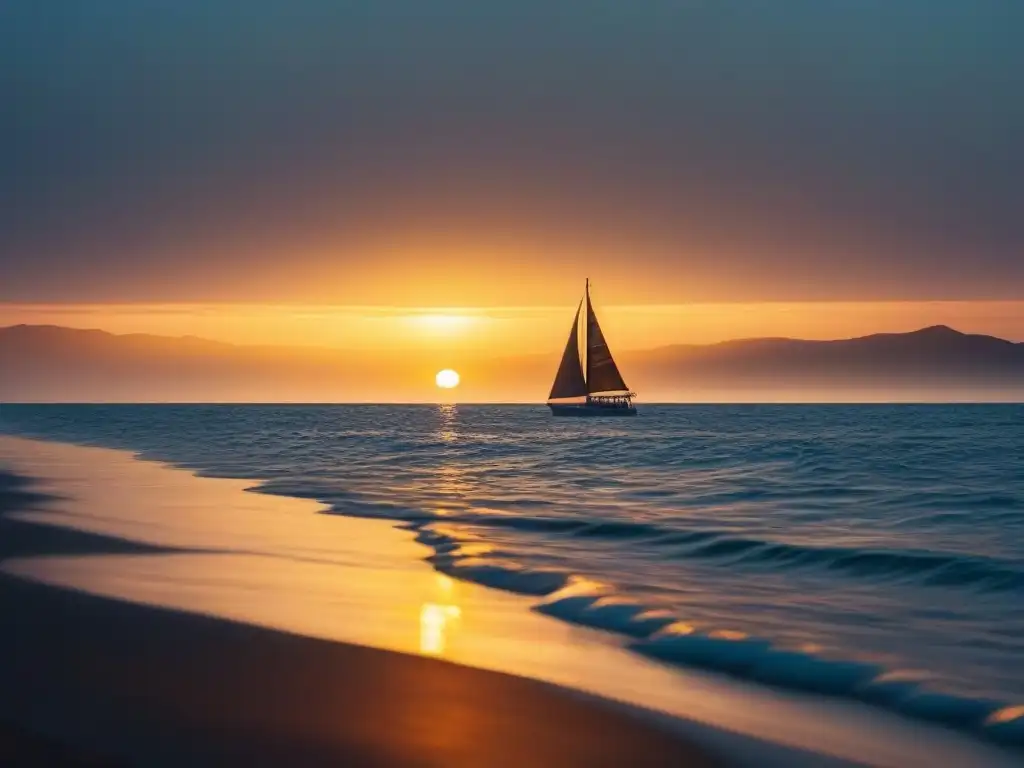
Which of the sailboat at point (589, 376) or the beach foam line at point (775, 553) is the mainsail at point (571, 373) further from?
the beach foam line at point (775, 553)

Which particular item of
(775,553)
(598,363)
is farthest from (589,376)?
(775,553)

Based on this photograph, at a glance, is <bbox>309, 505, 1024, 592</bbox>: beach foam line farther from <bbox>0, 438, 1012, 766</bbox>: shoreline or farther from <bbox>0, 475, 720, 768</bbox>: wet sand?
<bbox>0, 475, 720, 768</bbox>: wet sand

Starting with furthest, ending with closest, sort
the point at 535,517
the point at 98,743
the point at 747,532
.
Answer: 1. the point at 535,517
2. the point at 747,532
3. the point at 98,743

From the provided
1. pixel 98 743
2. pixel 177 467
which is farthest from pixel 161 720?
pixel 177 467

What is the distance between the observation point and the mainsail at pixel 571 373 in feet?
379

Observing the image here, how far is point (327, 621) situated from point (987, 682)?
6889 mm

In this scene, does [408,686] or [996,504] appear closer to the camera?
[408,686]

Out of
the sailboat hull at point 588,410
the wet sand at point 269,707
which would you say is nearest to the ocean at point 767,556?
the wet sand at point 269,707

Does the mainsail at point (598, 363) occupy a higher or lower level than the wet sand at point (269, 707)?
higher

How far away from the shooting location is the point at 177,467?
138 ft

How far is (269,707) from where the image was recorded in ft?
28.7

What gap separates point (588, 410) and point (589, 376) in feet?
29.9

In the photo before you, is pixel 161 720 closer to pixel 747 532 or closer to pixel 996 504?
pixel 747 532

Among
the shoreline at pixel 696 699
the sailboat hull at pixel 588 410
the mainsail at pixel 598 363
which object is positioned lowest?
the shoreline at pixel 696 699
